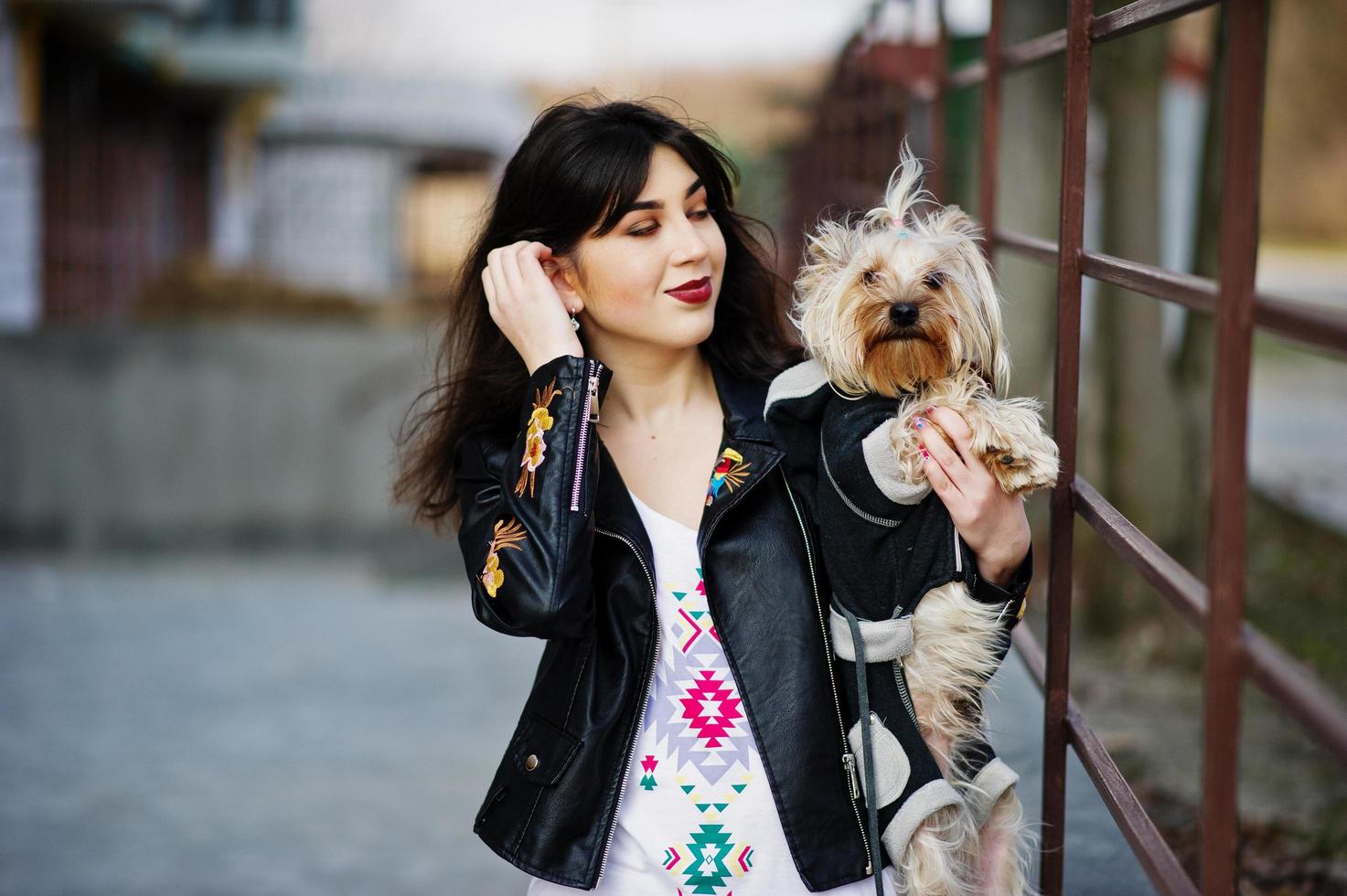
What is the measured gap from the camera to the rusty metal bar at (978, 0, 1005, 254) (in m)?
2.85

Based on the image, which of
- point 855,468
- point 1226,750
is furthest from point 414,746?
point 1226,750

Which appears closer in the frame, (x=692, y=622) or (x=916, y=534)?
(x=916, y=534)

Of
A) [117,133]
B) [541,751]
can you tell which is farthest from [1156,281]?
[117,133]

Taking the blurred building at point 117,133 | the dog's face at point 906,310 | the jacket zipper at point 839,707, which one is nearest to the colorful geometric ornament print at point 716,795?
the jacket zipper at point 839,707

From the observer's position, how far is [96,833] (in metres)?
4.54

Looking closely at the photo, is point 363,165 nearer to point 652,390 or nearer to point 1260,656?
point 652,390

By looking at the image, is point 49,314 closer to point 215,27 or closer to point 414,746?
point 215,27

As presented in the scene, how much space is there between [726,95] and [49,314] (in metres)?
28.8

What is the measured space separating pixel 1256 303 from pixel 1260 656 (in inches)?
13.2

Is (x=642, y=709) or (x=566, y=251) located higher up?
(x=566, y=251)

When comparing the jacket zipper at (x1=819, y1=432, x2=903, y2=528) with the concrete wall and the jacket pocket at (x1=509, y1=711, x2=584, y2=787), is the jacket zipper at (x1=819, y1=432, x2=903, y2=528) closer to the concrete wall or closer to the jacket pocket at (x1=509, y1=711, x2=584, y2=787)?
the jacket pocket at (x1=509, y1=711, x2=584, y2=787)

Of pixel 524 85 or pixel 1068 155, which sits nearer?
pixel 1068 155

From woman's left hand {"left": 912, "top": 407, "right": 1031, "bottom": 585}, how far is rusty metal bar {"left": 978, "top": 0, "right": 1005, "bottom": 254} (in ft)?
2.75

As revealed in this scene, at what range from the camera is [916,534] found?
6.81 ft
